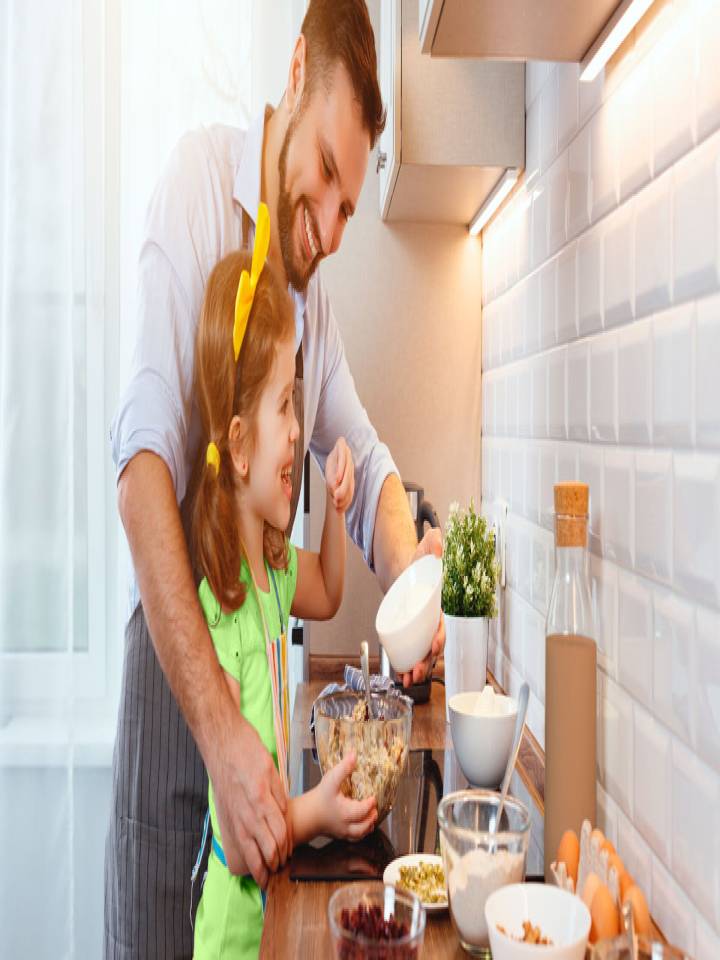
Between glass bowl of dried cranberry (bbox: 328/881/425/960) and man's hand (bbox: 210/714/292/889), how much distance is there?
0.70 feet

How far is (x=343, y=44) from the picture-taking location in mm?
1058

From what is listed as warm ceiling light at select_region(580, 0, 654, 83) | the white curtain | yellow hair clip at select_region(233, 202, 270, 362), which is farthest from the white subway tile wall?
the white curtain

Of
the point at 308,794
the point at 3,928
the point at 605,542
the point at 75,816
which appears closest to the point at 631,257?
the point at 605,542

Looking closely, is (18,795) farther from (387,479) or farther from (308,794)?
(387,479)

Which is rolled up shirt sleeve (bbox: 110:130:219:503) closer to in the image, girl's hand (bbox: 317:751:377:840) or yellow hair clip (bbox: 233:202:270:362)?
yellow hair clip (bbox: 233:202:270:362)

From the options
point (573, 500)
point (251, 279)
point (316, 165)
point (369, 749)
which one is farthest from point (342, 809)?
point (316, 165)

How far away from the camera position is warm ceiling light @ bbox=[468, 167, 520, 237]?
128cm

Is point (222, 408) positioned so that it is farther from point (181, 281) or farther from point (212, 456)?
point (181, 281)

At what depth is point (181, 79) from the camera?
3.71 ft

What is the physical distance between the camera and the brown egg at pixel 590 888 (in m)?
0.63

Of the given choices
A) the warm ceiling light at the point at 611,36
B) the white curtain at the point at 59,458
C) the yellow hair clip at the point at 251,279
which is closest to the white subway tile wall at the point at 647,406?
Answer: the warm ceiling light at the point at 611,36

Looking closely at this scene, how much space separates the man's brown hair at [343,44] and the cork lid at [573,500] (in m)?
0.55

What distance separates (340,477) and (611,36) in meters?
0.62

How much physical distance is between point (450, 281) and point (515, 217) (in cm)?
21
